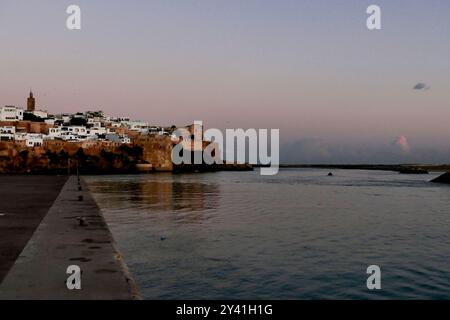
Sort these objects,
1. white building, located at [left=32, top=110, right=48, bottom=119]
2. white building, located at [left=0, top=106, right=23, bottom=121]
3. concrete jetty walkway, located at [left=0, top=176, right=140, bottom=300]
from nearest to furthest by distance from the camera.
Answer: concrete jetty walkway, located at [left=0, top=176, right=140, bottom=300] → white building, located at [left=0, top=106, right=23, bottom=121] → white building, located at [left=32, top=110, right=48, bottom=119]

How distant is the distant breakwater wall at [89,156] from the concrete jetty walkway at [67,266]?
108567mm

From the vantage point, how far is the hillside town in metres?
143

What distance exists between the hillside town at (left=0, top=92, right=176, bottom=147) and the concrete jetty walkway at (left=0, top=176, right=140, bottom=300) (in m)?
137

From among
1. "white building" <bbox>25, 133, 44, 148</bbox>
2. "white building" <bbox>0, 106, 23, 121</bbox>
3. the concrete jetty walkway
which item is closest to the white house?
"white building" <bbox>25, 133, 44, 148</bbox>

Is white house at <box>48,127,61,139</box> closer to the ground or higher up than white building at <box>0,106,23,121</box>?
closer to the ground

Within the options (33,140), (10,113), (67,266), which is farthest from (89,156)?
(67,266)

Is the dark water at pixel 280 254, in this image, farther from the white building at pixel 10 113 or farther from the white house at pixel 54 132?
the white building at pixel 10 113

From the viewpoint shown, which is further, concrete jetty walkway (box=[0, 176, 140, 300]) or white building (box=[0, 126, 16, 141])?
white building (box=[0, 126, 16, 141])

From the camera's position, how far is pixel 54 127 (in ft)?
532

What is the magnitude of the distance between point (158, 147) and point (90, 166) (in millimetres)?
29191

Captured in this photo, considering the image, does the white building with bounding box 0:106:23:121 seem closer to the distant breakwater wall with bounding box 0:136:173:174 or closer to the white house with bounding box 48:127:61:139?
the white house with bounding box 48:127:61:139

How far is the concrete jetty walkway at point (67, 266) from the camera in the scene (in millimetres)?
8422

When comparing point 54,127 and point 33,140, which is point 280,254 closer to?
point 33,140
